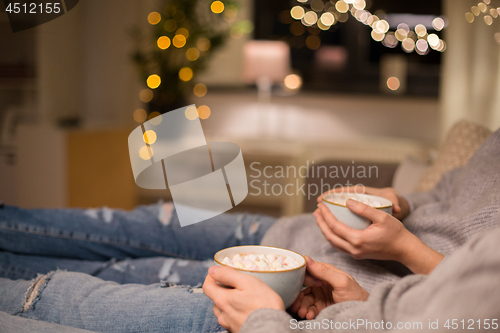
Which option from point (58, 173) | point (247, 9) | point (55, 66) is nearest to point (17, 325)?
point (58, 173)

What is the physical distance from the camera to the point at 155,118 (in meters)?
2.95

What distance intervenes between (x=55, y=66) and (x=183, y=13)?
89 cm

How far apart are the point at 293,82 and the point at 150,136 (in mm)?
1220

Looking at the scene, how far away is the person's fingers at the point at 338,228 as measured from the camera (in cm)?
64

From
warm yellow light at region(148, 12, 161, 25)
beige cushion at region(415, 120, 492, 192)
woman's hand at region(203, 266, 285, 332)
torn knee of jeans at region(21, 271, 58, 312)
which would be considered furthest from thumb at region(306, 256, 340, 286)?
warm yellow light at region(148, 12, 161, 25)

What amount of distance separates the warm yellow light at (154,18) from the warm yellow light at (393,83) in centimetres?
179

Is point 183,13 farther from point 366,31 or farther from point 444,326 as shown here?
point 444,326

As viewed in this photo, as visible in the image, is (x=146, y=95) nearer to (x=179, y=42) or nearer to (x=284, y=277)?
(x=179, y=42)

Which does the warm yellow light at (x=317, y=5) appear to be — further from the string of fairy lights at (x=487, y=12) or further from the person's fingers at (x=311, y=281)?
the person's fingers at (x=311, y=281)

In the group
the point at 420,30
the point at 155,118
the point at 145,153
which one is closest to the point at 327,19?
the point at 420,30

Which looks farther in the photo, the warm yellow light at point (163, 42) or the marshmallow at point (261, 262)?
the warm yellow light at point (163, 42)

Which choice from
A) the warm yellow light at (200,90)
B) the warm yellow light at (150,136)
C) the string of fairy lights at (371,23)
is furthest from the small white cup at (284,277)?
the string of fairy lights at (371,23)

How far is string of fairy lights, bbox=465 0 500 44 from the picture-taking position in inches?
58.2

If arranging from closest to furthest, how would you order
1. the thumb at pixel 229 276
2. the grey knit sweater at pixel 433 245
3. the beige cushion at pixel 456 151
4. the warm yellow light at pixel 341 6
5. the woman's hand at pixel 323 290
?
the grey knit sweater at pixel 433 245 → the thumb at pixel 229 276 → the woman's hand at pixel 323 290 → the beige cushion at pixel 456 151 → the warm yellow light at pixel 341 6
